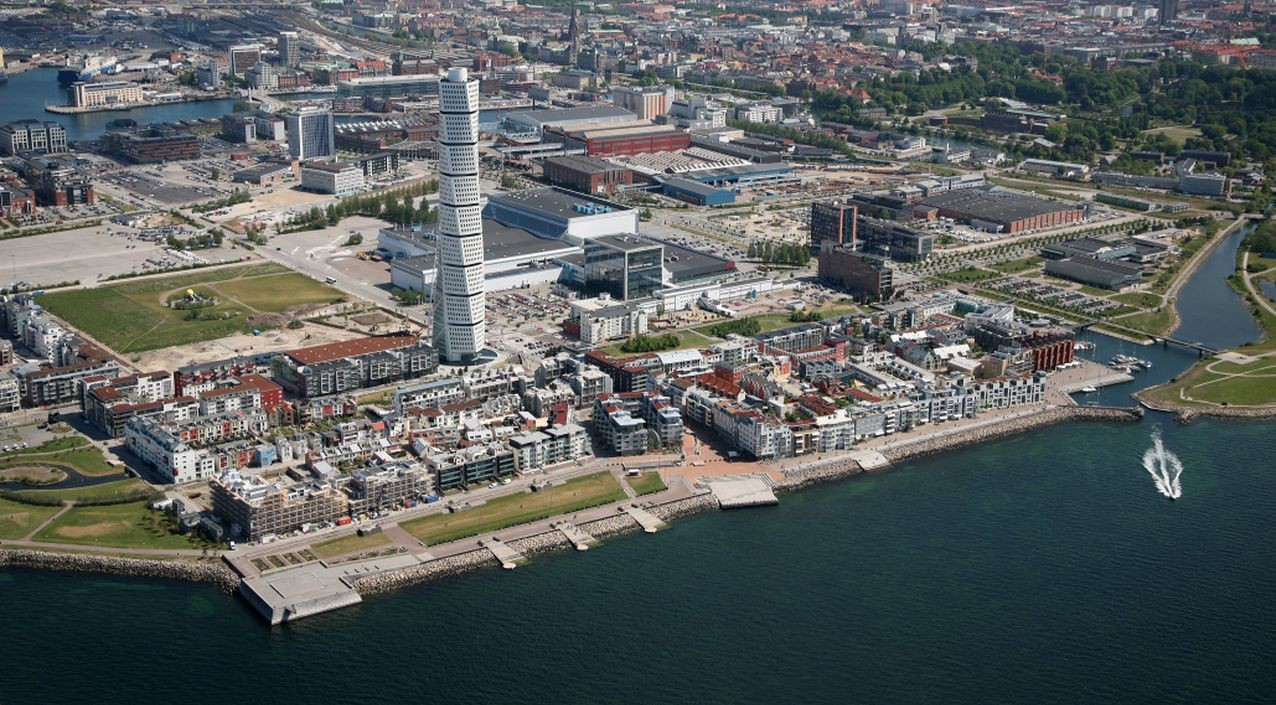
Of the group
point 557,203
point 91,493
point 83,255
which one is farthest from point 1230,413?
point 83,255

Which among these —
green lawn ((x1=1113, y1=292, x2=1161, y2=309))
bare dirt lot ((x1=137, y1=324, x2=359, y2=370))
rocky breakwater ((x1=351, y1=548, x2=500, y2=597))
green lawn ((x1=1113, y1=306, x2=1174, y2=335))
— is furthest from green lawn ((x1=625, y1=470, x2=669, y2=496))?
green lawn ((x1=1113, y1=292, x2=1161, y2=309))

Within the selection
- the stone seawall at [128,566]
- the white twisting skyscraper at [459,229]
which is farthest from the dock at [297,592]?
the white twisting skyscraper at [459,229]

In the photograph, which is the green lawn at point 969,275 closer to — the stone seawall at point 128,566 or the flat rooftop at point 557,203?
the flat rooftop at point 557,203

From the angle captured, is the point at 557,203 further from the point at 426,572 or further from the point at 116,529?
the point at 426,572

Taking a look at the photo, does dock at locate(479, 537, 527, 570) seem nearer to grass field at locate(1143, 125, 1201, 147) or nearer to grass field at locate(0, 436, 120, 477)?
grass field at locate(0, 436, 120, 477)

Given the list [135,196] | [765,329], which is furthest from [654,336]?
[135,196]

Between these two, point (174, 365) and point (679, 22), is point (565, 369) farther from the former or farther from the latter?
point (679, 22)
